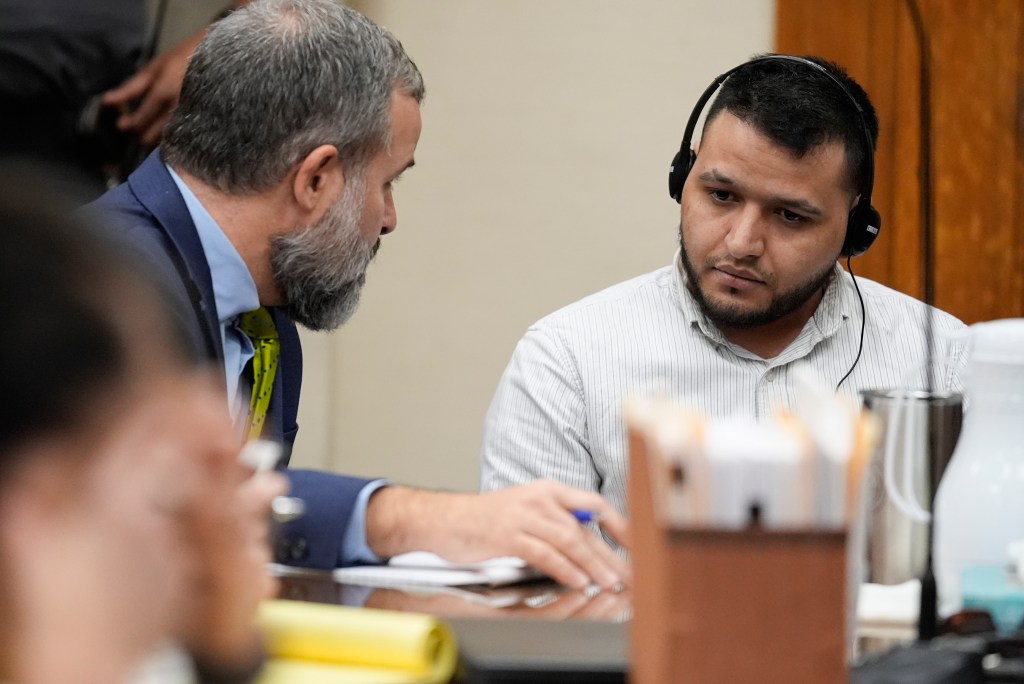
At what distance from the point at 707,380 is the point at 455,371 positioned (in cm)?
110

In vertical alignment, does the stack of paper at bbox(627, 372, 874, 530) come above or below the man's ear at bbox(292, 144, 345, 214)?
below

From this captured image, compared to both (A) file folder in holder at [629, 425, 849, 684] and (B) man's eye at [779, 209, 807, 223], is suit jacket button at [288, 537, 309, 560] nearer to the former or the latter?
(A) file folder in holder at [629, 425, 849, 684]

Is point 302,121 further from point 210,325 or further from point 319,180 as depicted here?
point 210,325

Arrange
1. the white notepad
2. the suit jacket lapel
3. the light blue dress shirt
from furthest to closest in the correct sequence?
the light blue dress shirt < the suit jacket lapel < the white notepad

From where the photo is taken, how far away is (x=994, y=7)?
2674 mm

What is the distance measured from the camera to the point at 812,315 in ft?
6.56

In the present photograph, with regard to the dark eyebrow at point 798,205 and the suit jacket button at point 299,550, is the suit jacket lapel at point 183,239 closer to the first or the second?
the suit jacket button at point 299,550

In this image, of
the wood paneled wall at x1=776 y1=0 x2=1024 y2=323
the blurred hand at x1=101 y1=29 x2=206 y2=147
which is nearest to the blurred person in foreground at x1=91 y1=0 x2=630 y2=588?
the blurred hand at x1=101 y1=29 x2=206 y2=147

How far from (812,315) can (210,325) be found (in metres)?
0.97

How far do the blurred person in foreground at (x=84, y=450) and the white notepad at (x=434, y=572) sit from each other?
0.71 metres

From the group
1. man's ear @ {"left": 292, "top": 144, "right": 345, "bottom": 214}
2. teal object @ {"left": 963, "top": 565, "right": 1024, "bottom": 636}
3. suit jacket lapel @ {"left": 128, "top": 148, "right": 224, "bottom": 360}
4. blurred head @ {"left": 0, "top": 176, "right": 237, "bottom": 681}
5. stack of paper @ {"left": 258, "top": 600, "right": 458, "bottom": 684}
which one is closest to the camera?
blurred head @ {"left": 0, "top": 176, "right": 237, "bottom": 681}

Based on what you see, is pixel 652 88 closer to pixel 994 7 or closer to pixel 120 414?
pixel 994 7

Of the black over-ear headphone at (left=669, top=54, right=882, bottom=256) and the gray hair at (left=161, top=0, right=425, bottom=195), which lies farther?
the black over-ear headphone at (left=669, top=54, right=882, bottom=256)

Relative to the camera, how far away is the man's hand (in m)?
1.16
